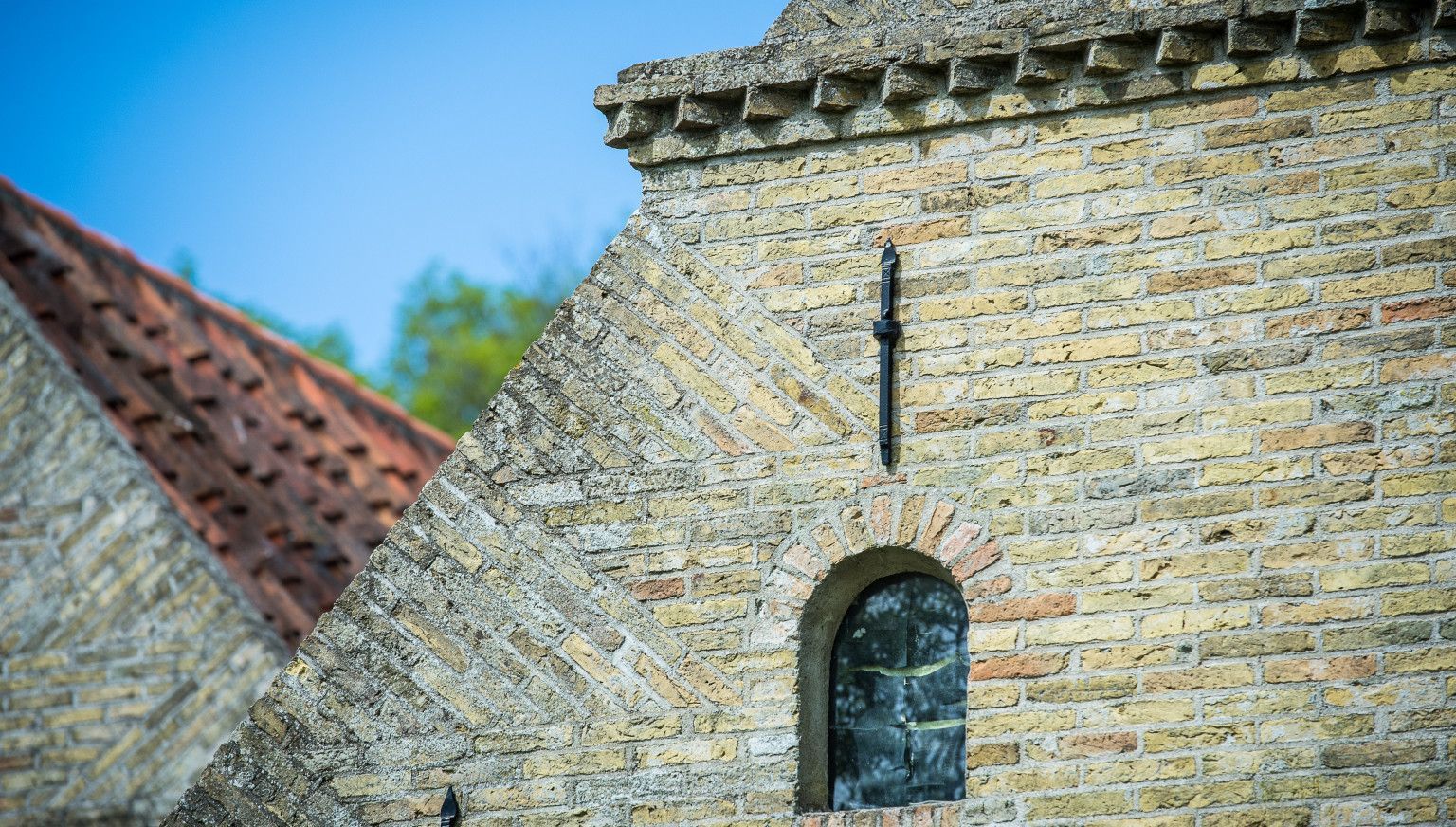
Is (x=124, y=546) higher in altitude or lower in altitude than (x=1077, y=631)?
higher

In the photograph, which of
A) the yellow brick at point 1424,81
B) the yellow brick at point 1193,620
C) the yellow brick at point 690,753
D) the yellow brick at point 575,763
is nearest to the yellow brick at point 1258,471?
the yellow brick at point 1193,620

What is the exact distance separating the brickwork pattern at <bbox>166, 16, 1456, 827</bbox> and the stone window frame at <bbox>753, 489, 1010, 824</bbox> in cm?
2

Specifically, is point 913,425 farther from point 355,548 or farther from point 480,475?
point 355,548

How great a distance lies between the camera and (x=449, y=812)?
274 inches

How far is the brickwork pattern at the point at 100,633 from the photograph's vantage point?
31.9 ft

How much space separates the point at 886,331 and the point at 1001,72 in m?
1.05

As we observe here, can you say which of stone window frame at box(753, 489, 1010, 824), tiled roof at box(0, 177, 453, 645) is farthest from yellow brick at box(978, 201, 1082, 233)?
tiled roof at box(0, 177, 453, 645)

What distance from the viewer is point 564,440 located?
286 inches

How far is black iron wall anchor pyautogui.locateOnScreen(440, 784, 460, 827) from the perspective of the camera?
696cm

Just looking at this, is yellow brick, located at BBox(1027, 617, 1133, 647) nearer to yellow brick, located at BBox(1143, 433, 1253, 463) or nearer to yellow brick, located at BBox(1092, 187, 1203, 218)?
yellow brick, located at BBox(1143, 433, 1253, 463)

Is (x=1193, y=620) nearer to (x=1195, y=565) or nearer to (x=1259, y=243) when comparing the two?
(x=1195, y=565)

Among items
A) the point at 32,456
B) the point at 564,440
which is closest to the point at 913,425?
the point at 564,440

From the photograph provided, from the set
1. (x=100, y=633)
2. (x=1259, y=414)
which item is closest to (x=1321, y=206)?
(x=1259, y=414)

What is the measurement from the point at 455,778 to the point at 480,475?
3.73 ft
